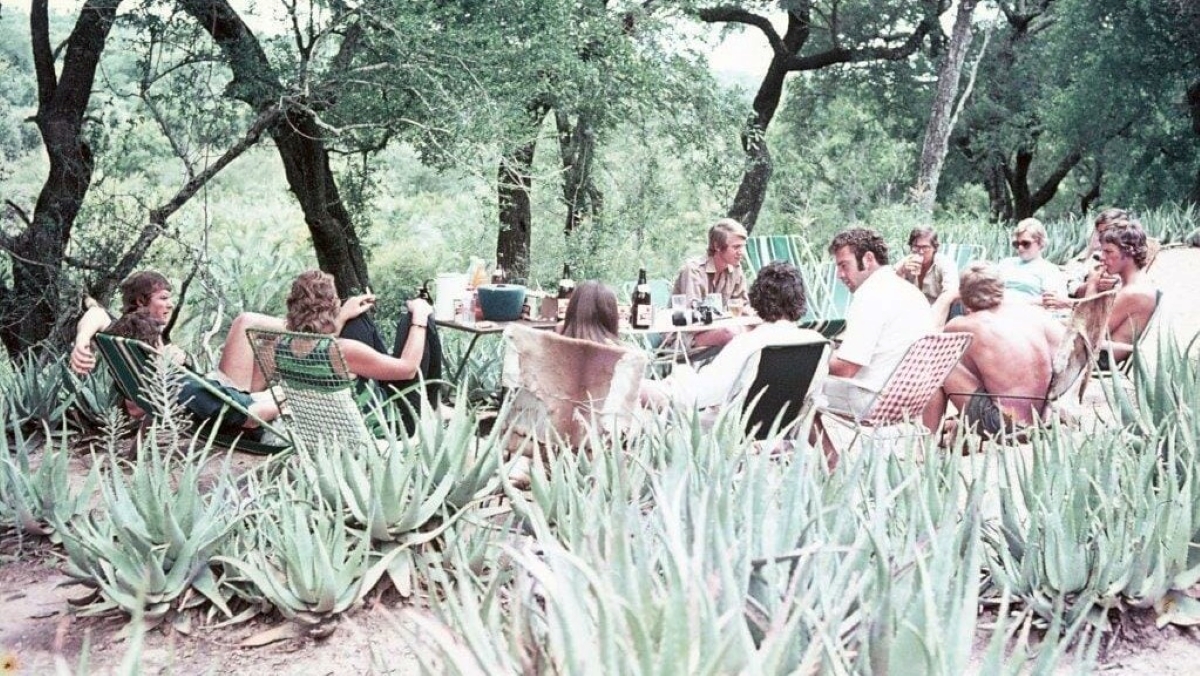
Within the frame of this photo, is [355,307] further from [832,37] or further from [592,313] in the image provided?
[832,37]

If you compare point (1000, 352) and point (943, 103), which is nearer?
point (1000, 352)

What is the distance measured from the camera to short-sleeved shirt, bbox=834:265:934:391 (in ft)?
15.7

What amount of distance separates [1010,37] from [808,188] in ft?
19.6

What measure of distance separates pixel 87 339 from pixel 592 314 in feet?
7.37

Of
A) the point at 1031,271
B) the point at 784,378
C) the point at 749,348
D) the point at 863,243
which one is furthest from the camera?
the point at 1031,271

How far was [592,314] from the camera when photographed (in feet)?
13.2

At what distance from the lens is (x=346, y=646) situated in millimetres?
3164

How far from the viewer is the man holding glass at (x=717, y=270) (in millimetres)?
6234

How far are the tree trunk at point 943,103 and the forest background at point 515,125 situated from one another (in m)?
0.04

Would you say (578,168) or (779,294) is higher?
(578,168)

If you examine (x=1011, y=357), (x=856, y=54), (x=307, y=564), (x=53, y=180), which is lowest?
(x=307, y=564)

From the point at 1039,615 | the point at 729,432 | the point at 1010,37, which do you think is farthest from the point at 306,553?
the point at 1010,37

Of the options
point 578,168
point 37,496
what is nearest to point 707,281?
point 37,496

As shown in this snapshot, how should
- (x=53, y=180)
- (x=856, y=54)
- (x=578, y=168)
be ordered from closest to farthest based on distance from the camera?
1. (x=53, y=180)
2. (x=578, y=168)
3. (x=856, y=54)
